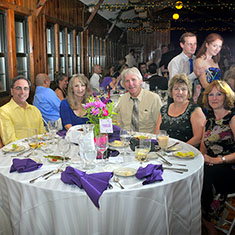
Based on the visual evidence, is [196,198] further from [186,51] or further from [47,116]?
[186,51]

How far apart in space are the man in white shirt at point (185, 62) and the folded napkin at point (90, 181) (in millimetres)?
4090

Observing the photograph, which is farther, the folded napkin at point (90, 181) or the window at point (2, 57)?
the window at point (2, 57)

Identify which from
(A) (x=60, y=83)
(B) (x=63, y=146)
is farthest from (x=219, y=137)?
(A) (x=60, y=83)

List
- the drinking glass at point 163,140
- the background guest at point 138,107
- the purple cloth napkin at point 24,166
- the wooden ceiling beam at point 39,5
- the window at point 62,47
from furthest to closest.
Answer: the window at point 62,47, the wooden ceiling beam at point 39,5, the background guest at point 138,107, the drinking glass at point 163,140, the purple cloth napkin at point 24,166

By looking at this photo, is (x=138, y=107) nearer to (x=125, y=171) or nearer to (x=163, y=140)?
(x=163, y=140)

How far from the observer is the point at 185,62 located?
5512 millimetres

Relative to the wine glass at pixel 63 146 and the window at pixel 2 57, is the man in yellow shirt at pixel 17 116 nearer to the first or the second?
the wine glass at pixel 63 146

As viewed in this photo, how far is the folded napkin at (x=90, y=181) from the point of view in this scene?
1434mm

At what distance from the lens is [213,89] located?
255 centimetres

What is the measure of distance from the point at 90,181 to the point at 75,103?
1.63 meters

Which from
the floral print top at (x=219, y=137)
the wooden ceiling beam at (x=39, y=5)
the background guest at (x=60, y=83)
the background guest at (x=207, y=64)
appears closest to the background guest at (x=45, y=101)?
the background guest at (x=60, y=83)

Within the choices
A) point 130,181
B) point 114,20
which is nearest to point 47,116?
point 130,181

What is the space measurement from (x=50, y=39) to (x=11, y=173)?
5.46m

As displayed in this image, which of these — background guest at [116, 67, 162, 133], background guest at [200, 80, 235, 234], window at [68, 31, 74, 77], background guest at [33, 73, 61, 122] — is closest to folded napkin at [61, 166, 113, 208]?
background guest at [200, 80, 235, 234]
